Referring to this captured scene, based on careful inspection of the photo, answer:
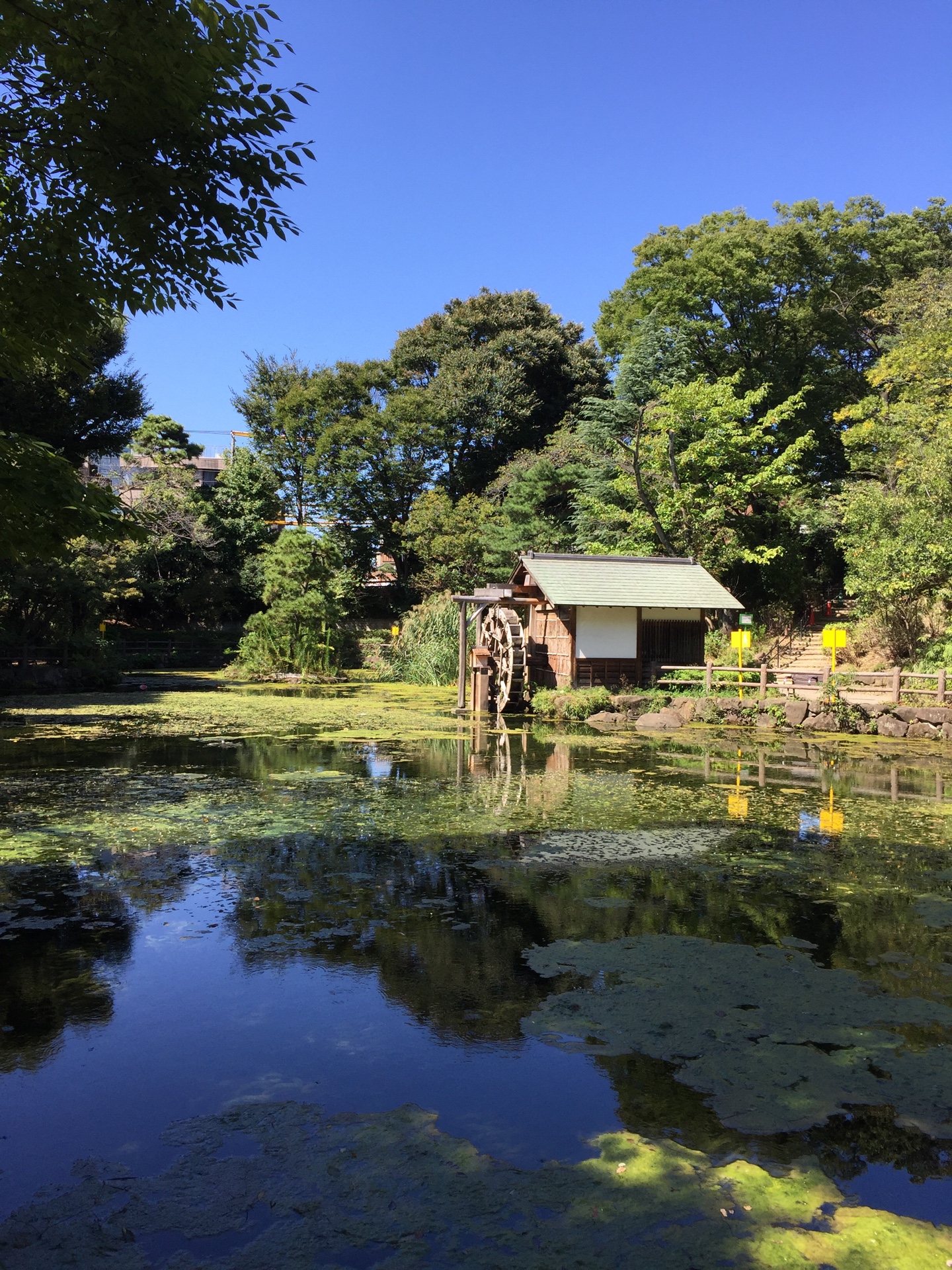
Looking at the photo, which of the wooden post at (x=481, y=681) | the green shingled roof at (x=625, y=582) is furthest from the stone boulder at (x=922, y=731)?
the wooden post at (x=481, y=681)

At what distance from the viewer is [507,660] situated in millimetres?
19766

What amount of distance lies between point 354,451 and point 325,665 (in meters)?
10.2

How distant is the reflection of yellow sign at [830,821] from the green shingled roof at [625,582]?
10627 mm

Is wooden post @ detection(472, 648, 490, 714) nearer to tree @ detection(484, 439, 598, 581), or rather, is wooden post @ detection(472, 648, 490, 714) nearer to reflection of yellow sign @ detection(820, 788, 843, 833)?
tree @ detection(484, 439, 598, 581)

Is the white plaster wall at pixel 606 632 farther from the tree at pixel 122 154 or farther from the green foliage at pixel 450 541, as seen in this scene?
the tree at pixel 122 154

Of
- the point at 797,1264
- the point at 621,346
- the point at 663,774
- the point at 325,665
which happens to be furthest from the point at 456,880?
the point at 621,346

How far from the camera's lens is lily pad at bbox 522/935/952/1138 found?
373 centimetres

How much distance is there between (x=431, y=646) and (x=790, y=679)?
34.5 feet

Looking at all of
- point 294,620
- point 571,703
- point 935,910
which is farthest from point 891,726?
point 294,620

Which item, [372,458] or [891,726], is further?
[372,458]

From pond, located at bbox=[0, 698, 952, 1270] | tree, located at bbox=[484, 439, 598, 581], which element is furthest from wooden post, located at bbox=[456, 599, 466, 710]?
pond, located at bbox=[0, 698, 952, 1270]

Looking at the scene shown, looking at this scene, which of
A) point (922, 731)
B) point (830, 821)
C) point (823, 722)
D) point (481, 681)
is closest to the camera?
point (830, 821)

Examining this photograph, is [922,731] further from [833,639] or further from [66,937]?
[66,937]

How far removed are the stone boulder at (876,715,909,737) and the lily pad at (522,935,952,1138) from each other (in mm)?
12273
